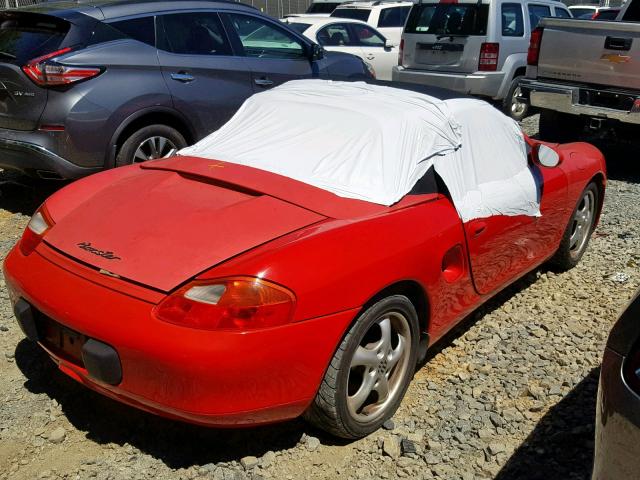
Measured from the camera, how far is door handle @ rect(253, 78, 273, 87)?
6.59 m

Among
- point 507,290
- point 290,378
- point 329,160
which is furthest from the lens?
point 507,290

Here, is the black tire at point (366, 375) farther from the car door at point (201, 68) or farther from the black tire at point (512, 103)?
the black tire at point (512, 103)

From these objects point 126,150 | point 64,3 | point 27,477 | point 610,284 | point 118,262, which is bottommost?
point 610,284

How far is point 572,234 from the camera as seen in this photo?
15.9 ft

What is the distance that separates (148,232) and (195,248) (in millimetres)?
280

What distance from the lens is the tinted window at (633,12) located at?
8.73 metres

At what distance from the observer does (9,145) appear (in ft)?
17.7

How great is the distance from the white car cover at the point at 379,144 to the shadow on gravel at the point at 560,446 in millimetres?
1040

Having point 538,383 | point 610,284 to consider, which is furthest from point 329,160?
point 610,284

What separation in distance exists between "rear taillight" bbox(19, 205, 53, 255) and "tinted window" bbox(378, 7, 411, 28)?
11806 millimetres

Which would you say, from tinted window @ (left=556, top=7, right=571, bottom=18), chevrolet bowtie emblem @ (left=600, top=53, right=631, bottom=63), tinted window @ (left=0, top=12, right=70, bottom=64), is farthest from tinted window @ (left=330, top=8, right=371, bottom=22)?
tinted window @ (left=0, top=12, right=70, bottom=64)

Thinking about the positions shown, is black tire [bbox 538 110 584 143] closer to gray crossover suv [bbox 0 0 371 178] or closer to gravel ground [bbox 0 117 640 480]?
gray crossover suv [bbox 0 0 371 178]

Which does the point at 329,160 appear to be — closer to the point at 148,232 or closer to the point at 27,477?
the point at 148,232

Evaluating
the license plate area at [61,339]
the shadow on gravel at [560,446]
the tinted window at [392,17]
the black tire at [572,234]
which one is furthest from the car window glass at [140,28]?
the tinted window at [392,17]
